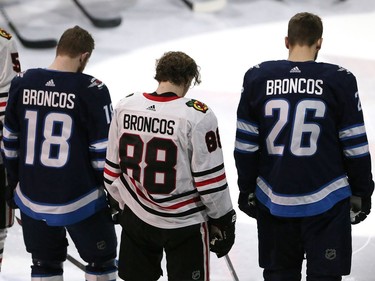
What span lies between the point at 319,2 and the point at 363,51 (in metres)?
1.16

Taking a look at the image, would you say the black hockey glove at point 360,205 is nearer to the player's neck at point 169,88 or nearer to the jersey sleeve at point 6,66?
the player's neck at point 169,88

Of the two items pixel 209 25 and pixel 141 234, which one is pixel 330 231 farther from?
pixel 209 25

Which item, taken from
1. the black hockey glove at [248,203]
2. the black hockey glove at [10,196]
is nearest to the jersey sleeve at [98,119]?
the black hockey glove at [10,196]

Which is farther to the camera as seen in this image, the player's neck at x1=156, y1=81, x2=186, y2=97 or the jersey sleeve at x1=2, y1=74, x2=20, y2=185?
the jersey sleeve at x1=2, y1=74, x2=20, y2=185

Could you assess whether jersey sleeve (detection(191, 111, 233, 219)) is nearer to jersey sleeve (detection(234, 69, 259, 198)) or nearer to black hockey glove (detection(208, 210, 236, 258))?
black hockey glove (detection(208, 210, 236, 258))

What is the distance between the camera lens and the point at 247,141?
2.90 meters

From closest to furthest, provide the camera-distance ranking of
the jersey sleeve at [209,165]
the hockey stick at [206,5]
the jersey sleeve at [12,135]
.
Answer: the jersey sleeve at [209,165] → the jersey sleeve at [12,135] → the hockey stick at [206,5]

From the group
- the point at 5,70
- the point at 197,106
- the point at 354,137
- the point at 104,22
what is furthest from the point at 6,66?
the point at 104,22

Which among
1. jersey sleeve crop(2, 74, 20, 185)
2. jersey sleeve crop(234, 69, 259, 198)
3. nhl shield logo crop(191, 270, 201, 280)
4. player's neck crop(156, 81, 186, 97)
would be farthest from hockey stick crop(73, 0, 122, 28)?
nhl shield logo crop(191, 270, 201, 280)

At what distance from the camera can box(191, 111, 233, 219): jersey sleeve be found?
266 cm

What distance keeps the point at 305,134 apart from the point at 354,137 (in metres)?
0.15

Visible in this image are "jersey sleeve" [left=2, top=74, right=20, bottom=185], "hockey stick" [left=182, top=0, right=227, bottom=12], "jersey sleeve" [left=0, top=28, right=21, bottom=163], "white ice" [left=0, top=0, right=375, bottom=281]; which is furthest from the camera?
"hockey stick" [left=182, top=0, right=227, bottom=12]

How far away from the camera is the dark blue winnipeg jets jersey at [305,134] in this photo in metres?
2.77

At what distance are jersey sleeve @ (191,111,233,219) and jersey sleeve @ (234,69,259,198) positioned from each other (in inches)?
7.5
